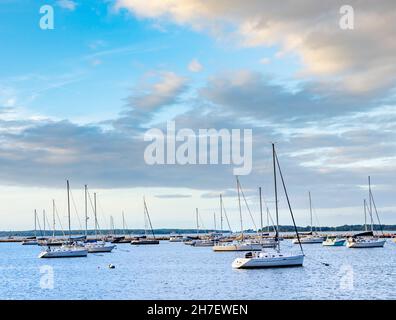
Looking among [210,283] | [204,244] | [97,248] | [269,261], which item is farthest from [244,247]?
[210,283]

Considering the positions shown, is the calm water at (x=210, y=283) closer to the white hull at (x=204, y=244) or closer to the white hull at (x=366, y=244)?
the white hull at (x=366, y=244)

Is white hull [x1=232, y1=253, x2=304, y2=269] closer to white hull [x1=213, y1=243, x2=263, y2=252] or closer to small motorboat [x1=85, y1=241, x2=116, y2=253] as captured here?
white hull [x1=213, y1=243, x2=263, y2=252]

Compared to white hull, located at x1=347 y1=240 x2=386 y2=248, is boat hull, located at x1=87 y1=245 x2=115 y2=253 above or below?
above

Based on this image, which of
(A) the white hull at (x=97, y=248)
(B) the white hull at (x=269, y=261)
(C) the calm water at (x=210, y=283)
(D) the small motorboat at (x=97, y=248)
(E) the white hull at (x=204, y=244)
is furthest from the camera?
(E) the white hull at (x=204, y=244)

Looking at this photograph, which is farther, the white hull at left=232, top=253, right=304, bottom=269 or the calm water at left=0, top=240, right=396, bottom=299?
the white hull at left=232, top=253, right=304, bottom=269

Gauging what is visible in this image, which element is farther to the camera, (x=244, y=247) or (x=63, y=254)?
(x=244, y=247)

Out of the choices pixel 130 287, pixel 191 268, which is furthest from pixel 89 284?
pixel 191 268

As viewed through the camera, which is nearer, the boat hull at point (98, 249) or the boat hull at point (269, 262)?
the boat hull at point (269, 262)

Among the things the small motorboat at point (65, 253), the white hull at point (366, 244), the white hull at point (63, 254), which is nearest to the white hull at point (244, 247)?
the white hull at point (366, 244)

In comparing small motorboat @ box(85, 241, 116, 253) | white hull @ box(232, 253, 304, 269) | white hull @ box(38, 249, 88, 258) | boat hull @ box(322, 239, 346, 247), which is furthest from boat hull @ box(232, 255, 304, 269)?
boat hull @ box(322, 239, 346, 247)

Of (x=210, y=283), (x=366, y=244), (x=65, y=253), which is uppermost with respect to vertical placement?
(x=210, y=283)

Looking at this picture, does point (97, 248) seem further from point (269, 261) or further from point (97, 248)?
point (269, 261)
